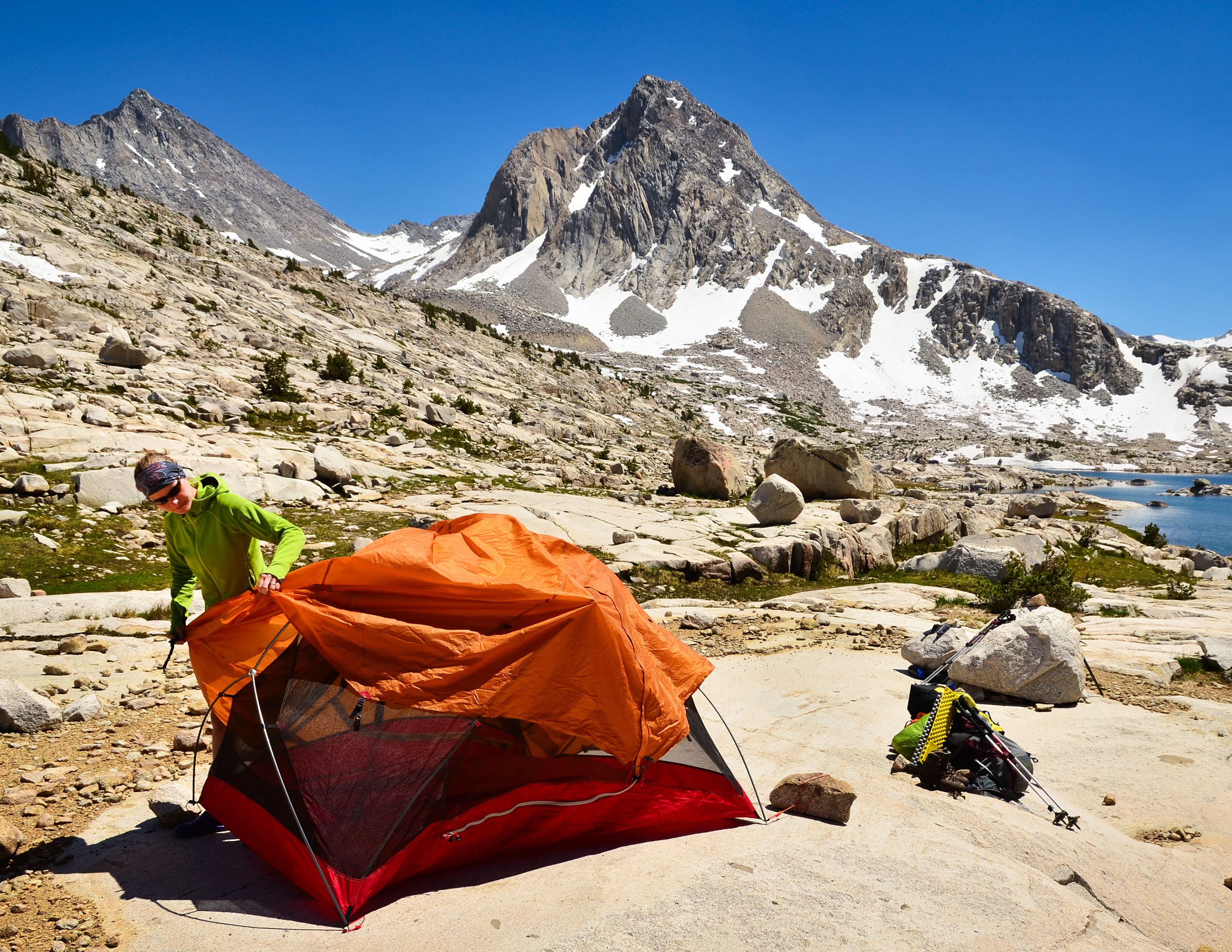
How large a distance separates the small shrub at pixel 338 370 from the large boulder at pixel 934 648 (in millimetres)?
27211

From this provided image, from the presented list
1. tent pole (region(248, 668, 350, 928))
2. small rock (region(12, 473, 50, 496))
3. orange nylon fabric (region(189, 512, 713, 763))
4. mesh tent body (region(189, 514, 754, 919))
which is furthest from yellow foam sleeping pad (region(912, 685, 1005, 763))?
small rock (region(12, 473, 50, 496))

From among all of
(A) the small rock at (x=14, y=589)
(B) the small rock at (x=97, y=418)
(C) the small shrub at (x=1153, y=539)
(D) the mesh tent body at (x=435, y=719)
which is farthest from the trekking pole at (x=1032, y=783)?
(C) the small shrub at (x=1153, y=539)

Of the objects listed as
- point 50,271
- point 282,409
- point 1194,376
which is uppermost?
point 1194,376

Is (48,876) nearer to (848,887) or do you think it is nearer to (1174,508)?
(848,887)

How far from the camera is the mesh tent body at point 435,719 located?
486 centimetres

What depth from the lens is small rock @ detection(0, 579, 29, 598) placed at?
9.27 m

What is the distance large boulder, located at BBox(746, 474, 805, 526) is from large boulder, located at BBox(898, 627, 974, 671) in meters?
11.1

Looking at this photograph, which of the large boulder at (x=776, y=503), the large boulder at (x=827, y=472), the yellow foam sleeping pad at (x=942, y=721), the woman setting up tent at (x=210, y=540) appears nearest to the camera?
the woman setting up tent at (x=210, y=540)

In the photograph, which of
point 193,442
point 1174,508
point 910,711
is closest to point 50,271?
point 193,442

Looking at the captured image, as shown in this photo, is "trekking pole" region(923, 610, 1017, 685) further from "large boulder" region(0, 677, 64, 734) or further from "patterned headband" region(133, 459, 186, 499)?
"large boulder" region(0, 677, 64, 734)

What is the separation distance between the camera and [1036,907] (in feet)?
14.7

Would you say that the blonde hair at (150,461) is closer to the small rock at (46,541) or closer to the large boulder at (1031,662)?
the small rock at (46,541)

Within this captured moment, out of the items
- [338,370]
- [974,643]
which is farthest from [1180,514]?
[338,370]

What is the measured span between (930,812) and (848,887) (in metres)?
1.72
